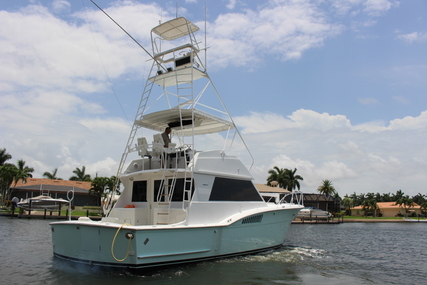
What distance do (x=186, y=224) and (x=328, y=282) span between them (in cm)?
392

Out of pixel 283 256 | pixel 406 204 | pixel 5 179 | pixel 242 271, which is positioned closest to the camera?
pixel 242 271

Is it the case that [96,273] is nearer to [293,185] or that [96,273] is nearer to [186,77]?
[186,77]

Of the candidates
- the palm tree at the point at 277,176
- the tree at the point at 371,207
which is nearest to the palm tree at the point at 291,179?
the palm tree at the point at 277,176

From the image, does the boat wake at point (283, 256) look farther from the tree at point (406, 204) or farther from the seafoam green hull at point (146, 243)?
the tree at point (406, 204)

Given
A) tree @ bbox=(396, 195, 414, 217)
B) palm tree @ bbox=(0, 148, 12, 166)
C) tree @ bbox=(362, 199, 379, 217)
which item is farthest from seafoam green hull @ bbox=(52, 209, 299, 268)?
tree @ bbox=(396, 195, 414, 217)

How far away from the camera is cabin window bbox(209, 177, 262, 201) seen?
1109 cm

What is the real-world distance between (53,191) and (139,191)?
112ft

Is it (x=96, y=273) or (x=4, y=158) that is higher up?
(x=4, y=158)

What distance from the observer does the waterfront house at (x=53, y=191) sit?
40.9 metres

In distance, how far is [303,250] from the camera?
1416cm

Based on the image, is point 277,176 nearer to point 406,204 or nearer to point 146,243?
point 406,204

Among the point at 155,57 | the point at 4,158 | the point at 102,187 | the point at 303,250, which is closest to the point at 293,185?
the point at 102,187

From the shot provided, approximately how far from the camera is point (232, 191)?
11.6 m

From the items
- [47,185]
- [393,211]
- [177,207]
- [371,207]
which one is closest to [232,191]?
[177,207]
